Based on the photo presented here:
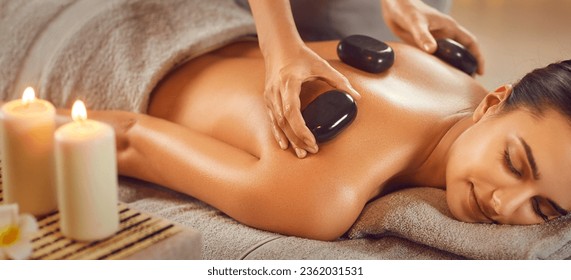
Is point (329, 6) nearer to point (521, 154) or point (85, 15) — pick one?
point (85, 15)

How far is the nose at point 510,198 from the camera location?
34.0 inches

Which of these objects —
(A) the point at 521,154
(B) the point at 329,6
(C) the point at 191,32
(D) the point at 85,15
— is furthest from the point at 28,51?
(A) the point at 521,154

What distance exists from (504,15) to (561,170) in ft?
1.49

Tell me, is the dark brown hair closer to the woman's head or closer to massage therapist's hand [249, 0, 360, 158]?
the woman's head

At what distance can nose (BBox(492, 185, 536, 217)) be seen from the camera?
0.86 meters

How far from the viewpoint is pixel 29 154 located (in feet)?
2.25

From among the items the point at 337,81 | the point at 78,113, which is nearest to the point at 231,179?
the point at 337,81

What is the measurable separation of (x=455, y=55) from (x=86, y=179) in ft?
2.23

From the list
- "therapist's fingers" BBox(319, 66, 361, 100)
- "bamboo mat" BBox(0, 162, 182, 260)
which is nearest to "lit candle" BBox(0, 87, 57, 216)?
"bamboo mat" BBox(0, 162, 182, 260)

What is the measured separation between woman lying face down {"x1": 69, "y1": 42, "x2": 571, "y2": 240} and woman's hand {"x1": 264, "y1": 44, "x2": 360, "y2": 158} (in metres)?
0.02

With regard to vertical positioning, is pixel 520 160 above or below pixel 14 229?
below

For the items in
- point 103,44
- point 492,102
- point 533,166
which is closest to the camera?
point 533,166

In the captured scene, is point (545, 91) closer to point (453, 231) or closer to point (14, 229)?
point (453, 231)

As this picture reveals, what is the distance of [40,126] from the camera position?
0.68 meters
